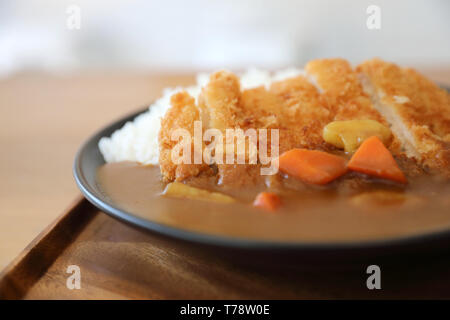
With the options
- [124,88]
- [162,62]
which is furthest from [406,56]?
[124,88]

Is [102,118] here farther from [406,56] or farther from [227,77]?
[406,56]

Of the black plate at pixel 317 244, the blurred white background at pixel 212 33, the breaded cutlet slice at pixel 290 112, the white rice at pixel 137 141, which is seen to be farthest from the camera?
the blurred white background at pixel 212 33

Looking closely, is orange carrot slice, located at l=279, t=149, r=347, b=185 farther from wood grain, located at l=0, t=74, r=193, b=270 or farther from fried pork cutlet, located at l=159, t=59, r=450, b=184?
wood grain, located at l=0, t=74, r=193, b=270

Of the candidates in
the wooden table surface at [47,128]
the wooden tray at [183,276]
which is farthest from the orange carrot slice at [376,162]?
the wooden table surface at [47,128]

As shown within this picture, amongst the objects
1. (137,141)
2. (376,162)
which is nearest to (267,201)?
(376,162)

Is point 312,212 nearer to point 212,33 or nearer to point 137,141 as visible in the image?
point 137,141

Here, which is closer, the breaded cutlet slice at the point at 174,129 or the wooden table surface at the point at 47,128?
the breaded cutlet slice at the point at 174,129

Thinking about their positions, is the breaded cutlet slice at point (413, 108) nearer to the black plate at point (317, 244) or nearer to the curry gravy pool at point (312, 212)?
the curry gravy pool at point (312, 212)
